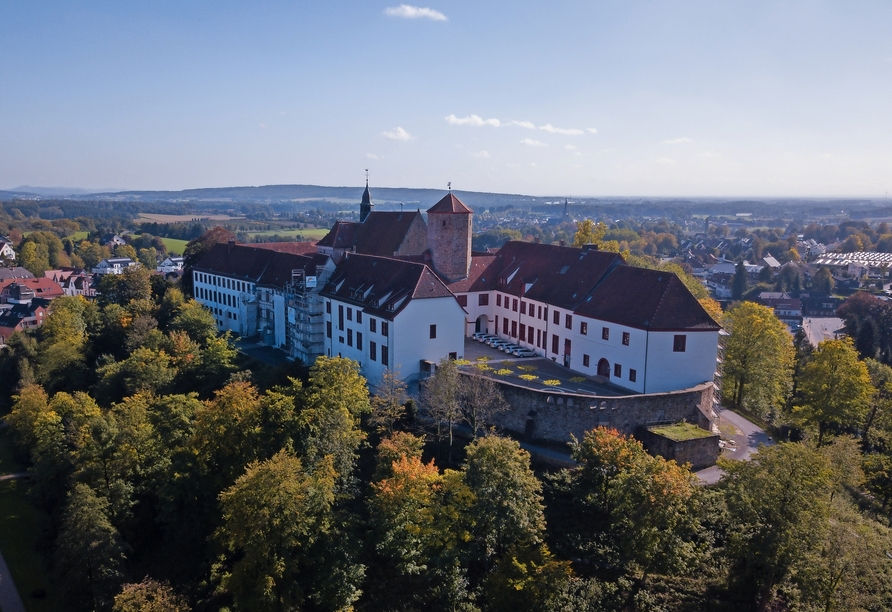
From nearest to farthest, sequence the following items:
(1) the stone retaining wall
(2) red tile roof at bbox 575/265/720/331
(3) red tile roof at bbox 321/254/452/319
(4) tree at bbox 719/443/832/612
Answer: (4) tree at bbox 719/443/832/612
(1) the stone retaining wall
(2) red tile roof at bbox 575/265/720/331
(3) red tile roof at bbox 321/254/452/319

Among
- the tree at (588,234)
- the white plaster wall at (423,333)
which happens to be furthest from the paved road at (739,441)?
the tree at (588,234)

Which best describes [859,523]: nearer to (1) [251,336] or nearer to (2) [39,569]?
(2) [39,569]

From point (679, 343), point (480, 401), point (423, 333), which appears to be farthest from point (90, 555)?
point (679, 343)

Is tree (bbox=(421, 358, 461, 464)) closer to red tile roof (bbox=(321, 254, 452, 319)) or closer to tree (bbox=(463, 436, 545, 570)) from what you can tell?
red tile roof (bbox=(321, 254, 452, 319))

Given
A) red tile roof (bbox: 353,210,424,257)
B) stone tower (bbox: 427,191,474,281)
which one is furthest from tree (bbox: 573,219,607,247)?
red tile roof (bbox: 353,210,424,257)

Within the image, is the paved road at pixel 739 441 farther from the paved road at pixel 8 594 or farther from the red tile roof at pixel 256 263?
the paved road at pixel 8 594

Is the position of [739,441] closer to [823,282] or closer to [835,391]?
[835,391]
